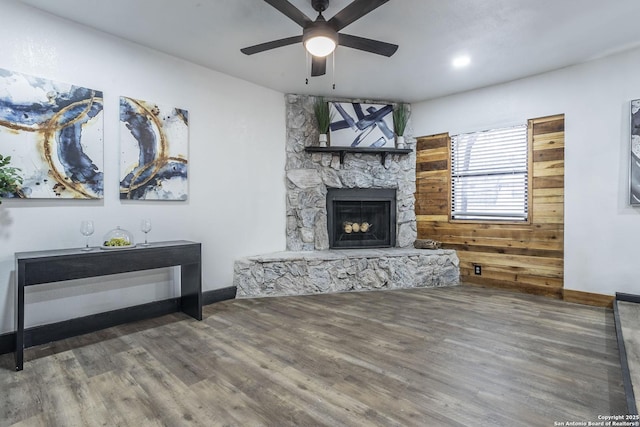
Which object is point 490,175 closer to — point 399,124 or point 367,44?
point 399,124

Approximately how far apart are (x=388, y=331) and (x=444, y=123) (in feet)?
10.5

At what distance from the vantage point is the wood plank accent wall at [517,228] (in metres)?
3.76

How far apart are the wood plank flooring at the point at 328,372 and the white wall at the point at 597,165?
53 centimetres

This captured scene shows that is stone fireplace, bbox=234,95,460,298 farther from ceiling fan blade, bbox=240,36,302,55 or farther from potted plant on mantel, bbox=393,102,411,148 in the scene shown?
ceiling fan blade, bbox=240,36,302,55

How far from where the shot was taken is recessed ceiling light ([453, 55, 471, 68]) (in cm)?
337

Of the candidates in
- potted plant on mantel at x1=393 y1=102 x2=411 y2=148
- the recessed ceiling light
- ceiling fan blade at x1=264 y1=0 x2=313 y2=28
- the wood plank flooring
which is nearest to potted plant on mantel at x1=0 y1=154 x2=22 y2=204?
the wood plank flooring

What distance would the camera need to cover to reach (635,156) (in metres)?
3.22

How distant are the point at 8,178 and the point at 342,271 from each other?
10.6 ft

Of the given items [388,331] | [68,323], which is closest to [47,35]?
[68,323]

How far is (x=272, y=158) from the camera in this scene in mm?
A: 4301

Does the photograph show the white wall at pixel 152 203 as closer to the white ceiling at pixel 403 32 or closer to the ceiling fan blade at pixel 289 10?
the white ceiling at pixel 403 32

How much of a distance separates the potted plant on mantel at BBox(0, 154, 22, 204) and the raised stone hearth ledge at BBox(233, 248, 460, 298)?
212 centimetres

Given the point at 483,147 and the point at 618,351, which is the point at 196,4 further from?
the point at 618,351

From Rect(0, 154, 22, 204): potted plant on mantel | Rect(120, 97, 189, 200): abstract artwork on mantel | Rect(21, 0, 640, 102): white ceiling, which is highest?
Rect(21, 0, 640, 102): white ceiling
